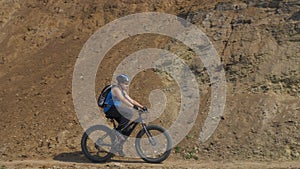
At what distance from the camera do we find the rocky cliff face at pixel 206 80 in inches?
449

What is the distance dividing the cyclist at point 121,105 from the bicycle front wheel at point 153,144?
352 mm

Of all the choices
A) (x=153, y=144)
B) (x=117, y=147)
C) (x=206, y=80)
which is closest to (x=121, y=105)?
(x=117, y=147)

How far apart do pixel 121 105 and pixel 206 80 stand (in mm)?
3253

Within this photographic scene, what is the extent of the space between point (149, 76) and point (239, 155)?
3.96 meters

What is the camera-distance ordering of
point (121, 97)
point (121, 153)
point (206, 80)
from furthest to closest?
1. point (206, 80)
2. point (121, 153)
3. point (121, 97)

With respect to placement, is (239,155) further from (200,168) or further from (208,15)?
(208,15)

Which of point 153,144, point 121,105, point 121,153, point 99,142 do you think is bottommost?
point 153,144

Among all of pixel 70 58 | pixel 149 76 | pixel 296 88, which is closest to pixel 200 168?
pixel 296 88

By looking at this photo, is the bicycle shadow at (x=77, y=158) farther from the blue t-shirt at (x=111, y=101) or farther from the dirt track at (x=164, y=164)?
the blue t-shirt at (x=111, y=101)

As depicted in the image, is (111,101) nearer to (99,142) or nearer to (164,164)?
(99,142)

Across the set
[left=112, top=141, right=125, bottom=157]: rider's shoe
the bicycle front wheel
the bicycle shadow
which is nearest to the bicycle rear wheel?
[left=112, top=141, right=125, bottom=157]: rider's shoe

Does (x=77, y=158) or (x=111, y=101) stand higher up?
(x=111, y=101)

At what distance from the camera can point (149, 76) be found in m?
14.1

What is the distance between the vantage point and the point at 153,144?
1071cm
